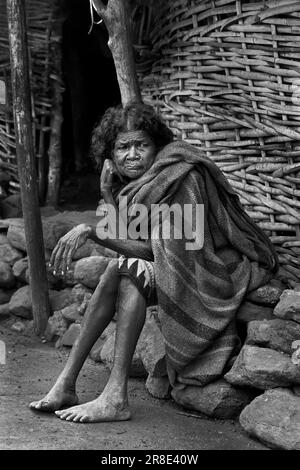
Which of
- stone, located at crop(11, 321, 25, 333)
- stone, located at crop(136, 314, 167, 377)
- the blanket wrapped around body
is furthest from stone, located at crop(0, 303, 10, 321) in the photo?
the blanket wrapped around body

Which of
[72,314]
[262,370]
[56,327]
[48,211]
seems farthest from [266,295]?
[48,211]

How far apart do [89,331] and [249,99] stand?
1685 mm

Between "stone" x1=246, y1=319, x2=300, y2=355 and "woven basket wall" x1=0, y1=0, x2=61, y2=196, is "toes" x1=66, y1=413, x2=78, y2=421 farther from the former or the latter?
"woven basket wall" x1=0, y1=0, x2=61, y2=196

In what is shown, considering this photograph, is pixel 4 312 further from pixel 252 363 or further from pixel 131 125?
pixel 252 363

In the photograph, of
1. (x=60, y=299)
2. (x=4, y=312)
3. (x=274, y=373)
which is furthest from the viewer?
(x=4, y=312)

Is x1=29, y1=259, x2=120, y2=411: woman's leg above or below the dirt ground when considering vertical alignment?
above

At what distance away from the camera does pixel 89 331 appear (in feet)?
13.8

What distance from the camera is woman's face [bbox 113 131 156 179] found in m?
4.35

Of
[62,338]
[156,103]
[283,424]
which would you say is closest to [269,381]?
[283,424]

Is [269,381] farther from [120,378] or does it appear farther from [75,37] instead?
[75,37]

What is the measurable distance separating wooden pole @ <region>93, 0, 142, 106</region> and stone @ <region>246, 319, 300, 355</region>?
171cm

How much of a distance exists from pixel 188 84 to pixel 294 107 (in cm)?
90

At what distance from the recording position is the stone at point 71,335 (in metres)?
5.42

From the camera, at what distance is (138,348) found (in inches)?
186
